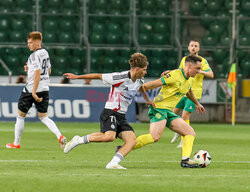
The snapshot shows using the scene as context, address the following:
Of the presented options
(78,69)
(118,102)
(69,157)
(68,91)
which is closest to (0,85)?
(68,91)

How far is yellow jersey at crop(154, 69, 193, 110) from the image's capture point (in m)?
10.4

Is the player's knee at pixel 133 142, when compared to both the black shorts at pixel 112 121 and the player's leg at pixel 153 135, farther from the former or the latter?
the player's leg at pixel 153 135

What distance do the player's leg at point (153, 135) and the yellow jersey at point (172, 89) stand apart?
0.28 meters

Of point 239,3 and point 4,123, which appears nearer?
point 4,123

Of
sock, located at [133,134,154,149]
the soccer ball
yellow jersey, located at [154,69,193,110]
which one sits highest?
yellow jersey, located at [154,69,193,110]

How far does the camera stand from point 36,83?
12.5 meters

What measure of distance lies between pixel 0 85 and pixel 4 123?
63.2 inches

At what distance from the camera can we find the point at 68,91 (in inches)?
926

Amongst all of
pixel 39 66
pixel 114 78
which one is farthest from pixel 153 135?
pixel 39 66

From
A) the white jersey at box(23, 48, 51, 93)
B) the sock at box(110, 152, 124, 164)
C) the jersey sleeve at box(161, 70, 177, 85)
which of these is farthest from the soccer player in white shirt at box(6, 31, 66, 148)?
the sock at box(110, 152, 124, 164)

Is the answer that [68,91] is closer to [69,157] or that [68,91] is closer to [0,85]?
[0,85]

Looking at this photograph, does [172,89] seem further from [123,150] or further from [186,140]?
[123,150]

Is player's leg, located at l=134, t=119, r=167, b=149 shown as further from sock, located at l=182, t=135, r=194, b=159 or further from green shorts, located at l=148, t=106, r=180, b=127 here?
sock, located at l=182, t=135, r=194, b=159

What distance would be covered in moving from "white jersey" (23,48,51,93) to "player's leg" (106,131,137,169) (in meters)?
3.39
